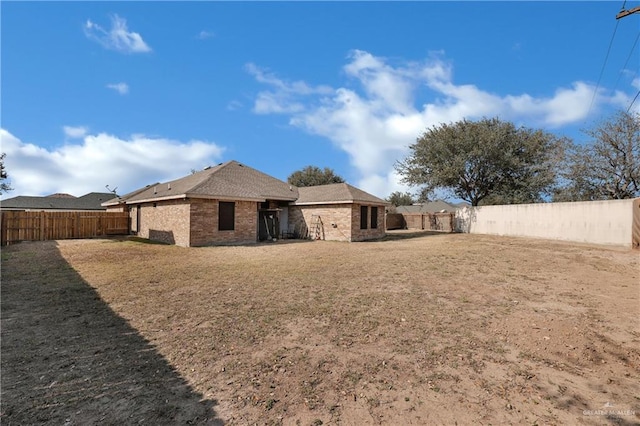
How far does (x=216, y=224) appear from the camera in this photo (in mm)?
15734

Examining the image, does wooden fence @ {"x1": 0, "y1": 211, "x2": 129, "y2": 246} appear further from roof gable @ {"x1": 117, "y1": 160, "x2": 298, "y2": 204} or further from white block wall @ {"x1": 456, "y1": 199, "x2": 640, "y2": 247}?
white block wall @ {"x1": 456, "y1": 199, "x2": 640, "y2": 247}

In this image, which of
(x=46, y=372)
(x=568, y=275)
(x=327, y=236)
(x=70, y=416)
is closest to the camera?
(x=70, y=416)

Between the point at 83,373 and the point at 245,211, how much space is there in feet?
45.0

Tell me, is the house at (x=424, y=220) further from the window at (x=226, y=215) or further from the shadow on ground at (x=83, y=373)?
the shadow on ground at (x=83, y=373)

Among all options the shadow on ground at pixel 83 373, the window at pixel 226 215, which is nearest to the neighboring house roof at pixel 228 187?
the window at pixel 226 215

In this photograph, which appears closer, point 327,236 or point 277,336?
point 277,336

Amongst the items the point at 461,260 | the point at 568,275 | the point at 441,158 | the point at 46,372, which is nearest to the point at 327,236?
the point at 461,260

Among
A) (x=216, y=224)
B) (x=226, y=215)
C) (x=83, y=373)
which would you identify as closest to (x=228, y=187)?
(x=226, y=215)

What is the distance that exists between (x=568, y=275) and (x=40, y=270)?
1505 centimetres

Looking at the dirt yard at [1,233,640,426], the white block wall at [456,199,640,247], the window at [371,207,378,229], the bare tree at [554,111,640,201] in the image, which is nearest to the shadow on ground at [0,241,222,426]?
the dirt yard at [1,233,640,426]

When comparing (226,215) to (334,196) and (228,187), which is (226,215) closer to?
(228,187)

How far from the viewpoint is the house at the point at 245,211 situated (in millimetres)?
15366

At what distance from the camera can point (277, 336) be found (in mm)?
4527

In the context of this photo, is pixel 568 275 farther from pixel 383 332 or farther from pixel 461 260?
pixel 383 332
